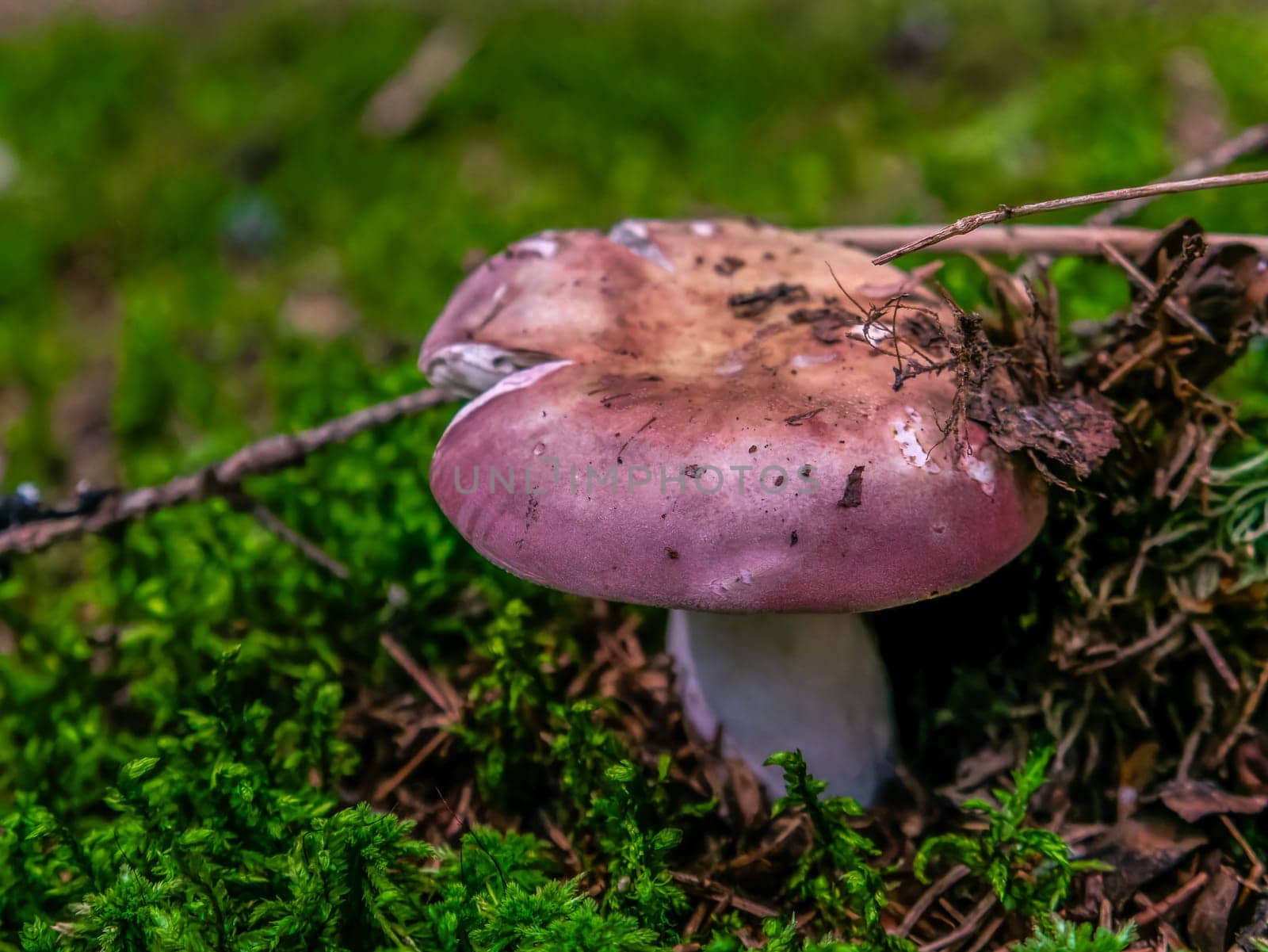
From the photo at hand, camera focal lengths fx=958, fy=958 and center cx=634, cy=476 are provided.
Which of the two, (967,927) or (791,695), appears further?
(791,695)

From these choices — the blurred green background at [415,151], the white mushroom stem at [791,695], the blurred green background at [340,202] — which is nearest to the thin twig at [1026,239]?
the blurred green background at [340,202]

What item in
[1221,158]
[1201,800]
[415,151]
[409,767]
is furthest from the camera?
[415,151]

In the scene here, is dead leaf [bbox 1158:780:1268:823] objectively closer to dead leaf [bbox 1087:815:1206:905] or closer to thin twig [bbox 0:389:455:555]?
dead leaf [bbox 1087:815:1206:905]

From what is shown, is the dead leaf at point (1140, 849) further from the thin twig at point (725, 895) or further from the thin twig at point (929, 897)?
the thin twig at point (725, 895)

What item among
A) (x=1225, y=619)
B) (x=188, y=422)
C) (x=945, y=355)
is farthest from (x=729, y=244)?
(x=188, y=422)

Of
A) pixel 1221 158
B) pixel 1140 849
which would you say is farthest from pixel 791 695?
pixel 1221 158

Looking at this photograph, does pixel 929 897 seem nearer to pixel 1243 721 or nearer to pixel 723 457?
pixel 1243 721

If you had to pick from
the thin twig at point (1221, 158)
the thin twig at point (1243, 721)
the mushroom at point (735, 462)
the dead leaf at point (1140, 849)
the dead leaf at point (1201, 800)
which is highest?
the thin twig at point (1221, 158)
